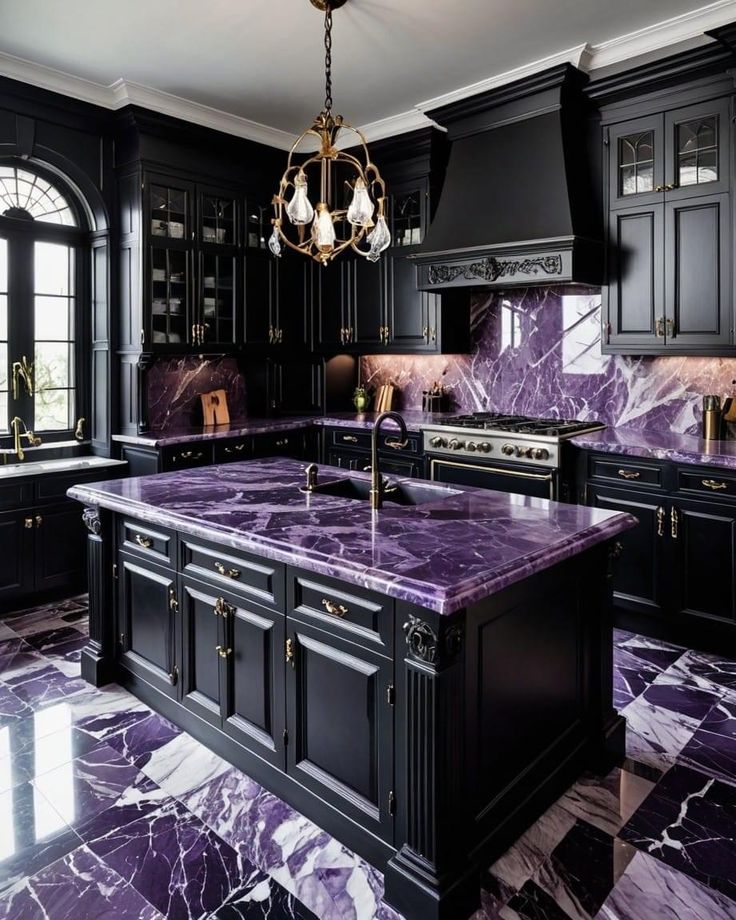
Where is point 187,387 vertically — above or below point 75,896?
above

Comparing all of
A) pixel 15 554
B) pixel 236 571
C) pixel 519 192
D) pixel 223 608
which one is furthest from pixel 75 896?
pixel 519 192

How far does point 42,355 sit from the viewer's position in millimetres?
4957

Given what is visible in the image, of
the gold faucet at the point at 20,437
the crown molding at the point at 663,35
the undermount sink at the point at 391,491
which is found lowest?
the undermount sink at the point at 391,491

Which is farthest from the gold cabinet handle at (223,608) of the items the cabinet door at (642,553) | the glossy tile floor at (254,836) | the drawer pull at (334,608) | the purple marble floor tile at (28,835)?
the cabinet door at (642,553)

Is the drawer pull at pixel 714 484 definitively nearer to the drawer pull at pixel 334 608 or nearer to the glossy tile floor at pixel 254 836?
the glossy tile floor at pixel 254 836

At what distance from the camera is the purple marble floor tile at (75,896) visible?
1.98m

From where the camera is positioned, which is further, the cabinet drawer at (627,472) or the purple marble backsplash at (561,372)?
the purple marble backsplash at (561,372)

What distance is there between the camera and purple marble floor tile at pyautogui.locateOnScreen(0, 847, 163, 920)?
1.98m

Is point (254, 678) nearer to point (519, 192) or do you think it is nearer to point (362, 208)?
point (362, 208)

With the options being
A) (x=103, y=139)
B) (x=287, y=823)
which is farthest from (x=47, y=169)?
(x=287, y=823)

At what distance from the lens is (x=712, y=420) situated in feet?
13.7

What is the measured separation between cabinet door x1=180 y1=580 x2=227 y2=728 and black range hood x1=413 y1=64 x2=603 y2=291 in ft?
9.45

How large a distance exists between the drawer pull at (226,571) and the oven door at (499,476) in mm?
1920

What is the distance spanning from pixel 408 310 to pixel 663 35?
2.40m
